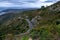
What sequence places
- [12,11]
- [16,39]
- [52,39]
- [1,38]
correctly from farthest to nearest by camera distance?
[12,11] < [1,38] < [16,39] < [52,39]

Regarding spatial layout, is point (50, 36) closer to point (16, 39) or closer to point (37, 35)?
point (37, 35)

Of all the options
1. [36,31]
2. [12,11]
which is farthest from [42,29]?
[12,11]

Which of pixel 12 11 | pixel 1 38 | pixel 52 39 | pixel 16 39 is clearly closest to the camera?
pixel 52 39

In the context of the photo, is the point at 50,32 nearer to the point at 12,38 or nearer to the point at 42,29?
the point at 42,29

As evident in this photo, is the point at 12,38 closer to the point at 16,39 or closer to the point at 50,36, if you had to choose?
the point at 16,39

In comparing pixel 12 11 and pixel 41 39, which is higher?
pixel 41 39

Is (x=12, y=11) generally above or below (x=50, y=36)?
below

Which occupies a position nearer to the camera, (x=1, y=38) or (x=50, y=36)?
(x=50, y=36)

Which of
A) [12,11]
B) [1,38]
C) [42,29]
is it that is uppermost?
[42,29]

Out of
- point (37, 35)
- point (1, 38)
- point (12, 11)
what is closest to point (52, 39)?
point (37, 35)

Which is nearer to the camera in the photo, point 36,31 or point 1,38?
point 36,31
